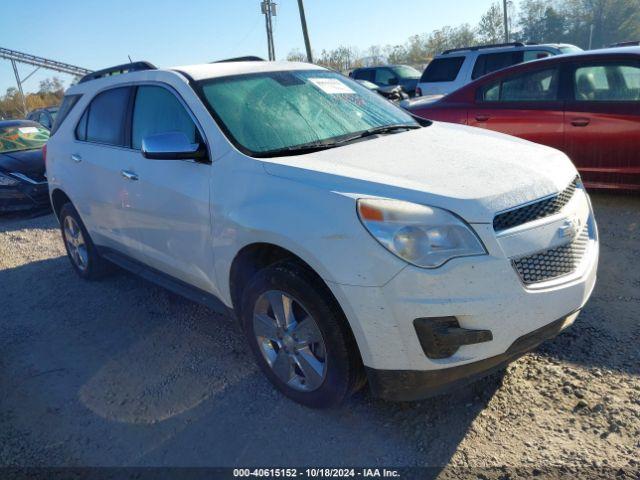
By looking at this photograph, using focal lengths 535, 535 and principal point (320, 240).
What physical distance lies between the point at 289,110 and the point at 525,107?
3714 mm

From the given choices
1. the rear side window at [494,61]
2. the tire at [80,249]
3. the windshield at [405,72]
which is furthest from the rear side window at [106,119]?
the windshield at [405,72]

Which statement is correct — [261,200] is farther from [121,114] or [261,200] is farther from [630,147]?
[630,147]

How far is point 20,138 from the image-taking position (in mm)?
9297

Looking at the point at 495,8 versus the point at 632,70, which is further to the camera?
the point at 495,8

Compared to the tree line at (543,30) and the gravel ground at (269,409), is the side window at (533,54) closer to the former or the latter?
the gravel ground at (269,409)

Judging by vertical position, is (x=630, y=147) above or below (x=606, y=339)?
above

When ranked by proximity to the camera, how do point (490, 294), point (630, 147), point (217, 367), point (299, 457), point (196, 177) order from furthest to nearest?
1. point (630, 147)
2. point (217, 367)
3. point (196, 177)
4. point (299, 457)
5. point (490, 294)

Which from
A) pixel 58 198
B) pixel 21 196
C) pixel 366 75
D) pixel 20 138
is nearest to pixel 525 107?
pixel 58 198

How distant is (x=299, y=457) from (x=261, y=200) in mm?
1242

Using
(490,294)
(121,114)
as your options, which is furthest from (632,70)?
(121,114)

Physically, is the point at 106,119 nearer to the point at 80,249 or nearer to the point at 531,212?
the point at 80,249

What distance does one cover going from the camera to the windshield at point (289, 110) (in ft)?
10.1

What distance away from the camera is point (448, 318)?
221cm

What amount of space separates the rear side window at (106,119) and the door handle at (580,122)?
4375mm
